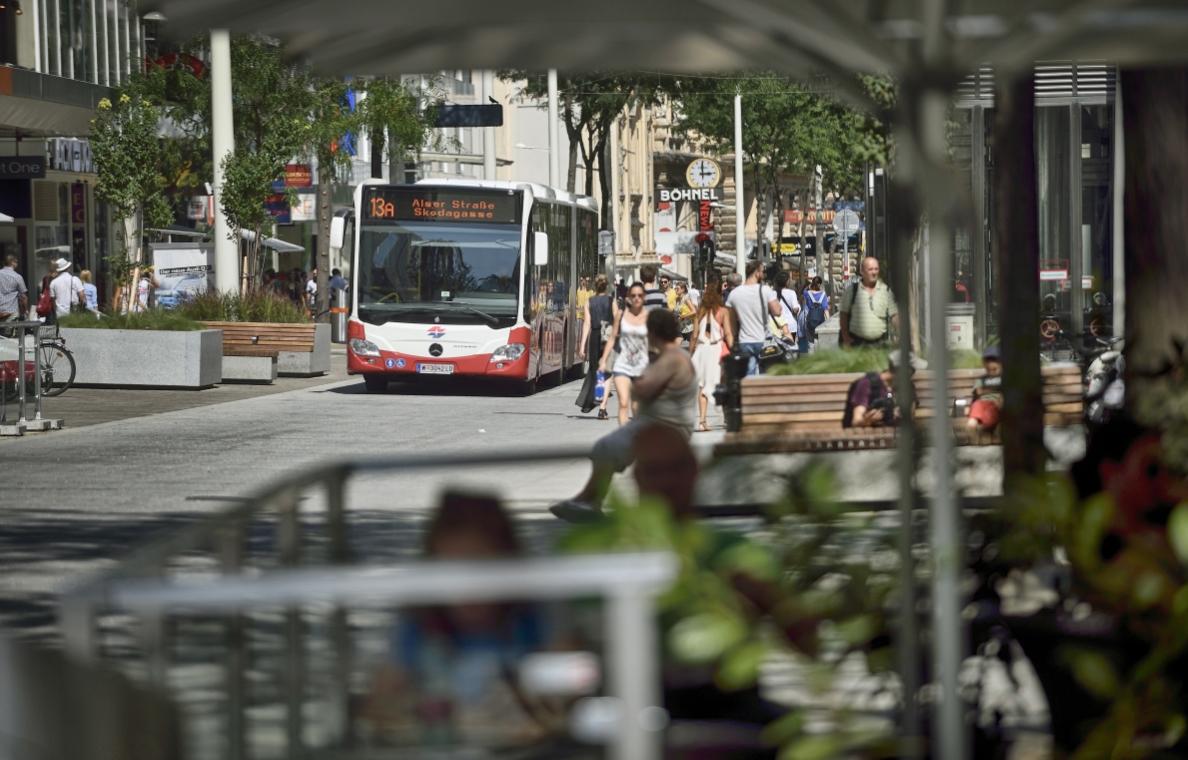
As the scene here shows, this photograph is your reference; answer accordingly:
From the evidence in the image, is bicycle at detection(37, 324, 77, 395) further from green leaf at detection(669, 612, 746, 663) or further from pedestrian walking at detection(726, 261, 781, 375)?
green leaf at detection(669, 612, 746, 663)

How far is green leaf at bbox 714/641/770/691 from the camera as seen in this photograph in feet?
9.33

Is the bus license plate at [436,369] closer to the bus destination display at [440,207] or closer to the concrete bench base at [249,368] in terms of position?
the bus destination display at [440,207]

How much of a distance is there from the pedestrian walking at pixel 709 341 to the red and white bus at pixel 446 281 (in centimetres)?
635

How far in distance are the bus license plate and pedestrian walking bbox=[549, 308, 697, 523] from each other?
40.9 feet

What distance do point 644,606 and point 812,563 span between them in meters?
1.07

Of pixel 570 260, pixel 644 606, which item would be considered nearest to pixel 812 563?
pixel 644 606

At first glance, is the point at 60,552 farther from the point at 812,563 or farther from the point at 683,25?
the point at 812,563

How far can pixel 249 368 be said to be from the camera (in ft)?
86.3

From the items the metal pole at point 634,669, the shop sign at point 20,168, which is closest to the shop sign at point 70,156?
the shop sign at point 20,168

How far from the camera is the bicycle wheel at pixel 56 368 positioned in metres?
22.6

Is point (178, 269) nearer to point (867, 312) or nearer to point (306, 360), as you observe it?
point (306, 360)

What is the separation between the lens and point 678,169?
318ft

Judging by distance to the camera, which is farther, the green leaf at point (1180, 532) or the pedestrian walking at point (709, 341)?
the pedestrian walking at point (709, 341)

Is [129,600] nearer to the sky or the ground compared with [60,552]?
nearer to the sky
